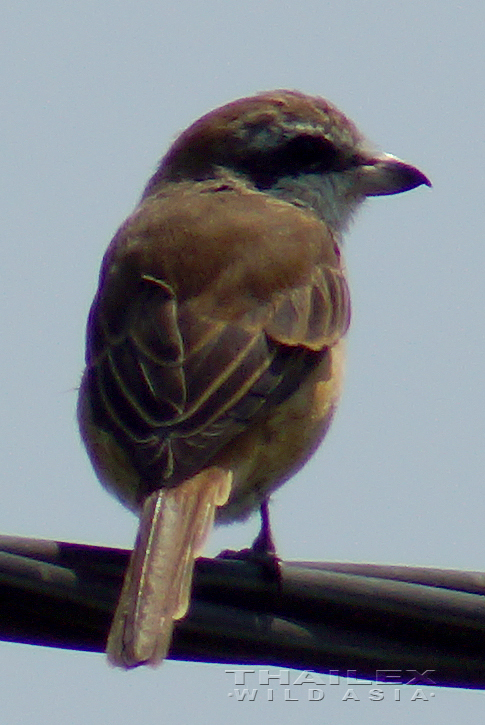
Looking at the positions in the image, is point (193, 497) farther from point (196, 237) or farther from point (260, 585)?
point (196, 237)

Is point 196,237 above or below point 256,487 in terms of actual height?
above

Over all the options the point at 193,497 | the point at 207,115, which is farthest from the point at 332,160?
the point at 193,497

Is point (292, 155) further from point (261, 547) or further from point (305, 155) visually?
point (261, 547)

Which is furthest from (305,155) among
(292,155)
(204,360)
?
(204,360)

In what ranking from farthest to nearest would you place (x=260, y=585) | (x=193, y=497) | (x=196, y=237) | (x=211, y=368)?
1. (x=196, y=237)
2. (x=211, y=368)
3. (x=193, y=497)
4. (x=260, y=585)

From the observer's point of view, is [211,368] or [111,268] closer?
[211,368]

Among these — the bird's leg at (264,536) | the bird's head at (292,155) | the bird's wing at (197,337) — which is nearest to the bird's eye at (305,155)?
the bird's head at (292,155)

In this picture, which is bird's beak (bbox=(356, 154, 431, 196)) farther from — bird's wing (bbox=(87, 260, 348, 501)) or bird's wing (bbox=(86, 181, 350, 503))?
bird's wing (bbox=(87, 260, 348, 501))

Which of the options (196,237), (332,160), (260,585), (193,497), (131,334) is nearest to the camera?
(260,585)
